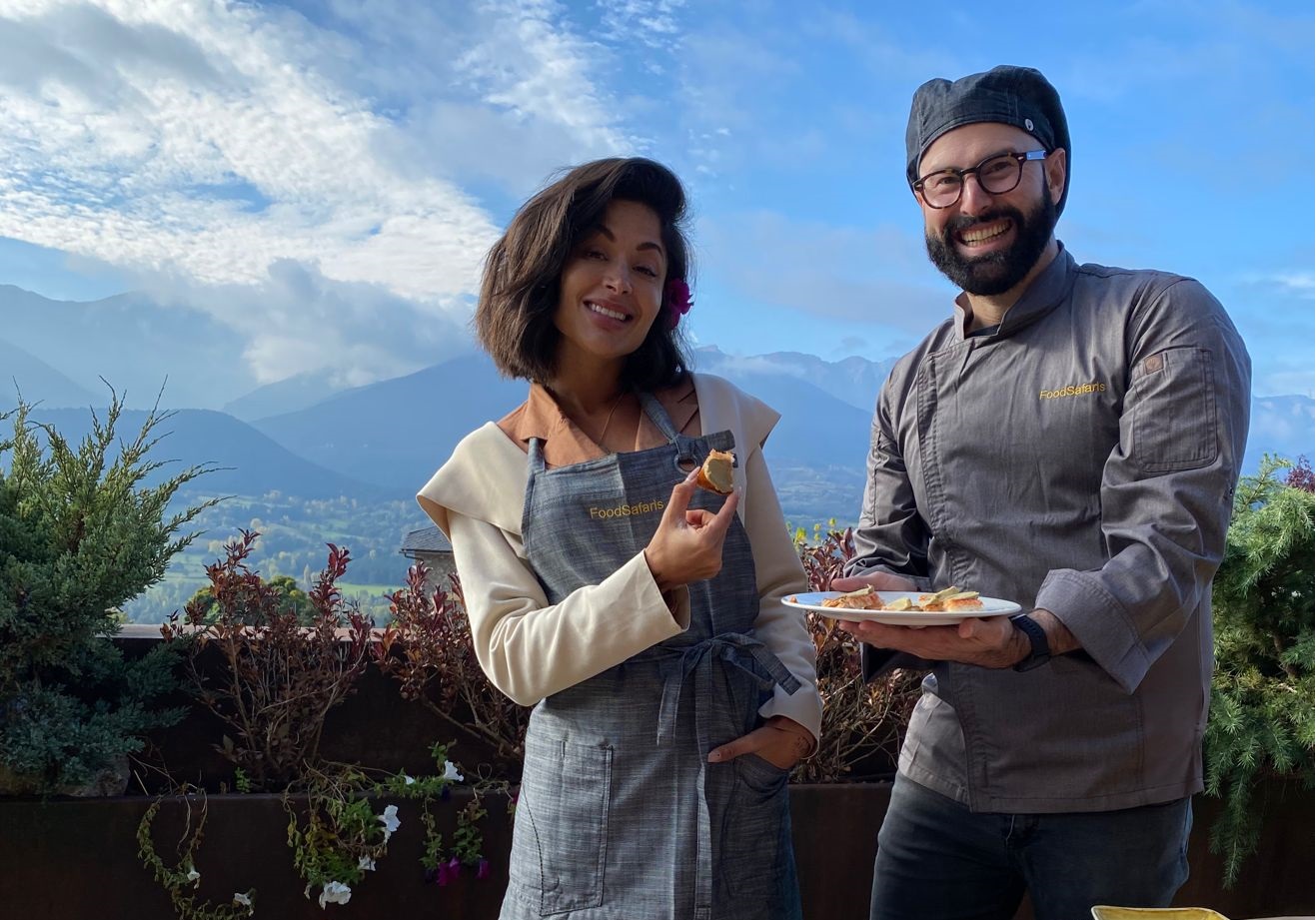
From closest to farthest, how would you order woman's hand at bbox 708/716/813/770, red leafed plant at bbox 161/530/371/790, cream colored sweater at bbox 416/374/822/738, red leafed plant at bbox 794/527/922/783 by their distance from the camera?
1. cream colored sweater at bbox 416/374/822/738
2. woman's hand at bbox 708/716/813/770
3. red leafed plant at bbox 161/530/371/790
4. red leafed plant at bbox 794/527/922/783

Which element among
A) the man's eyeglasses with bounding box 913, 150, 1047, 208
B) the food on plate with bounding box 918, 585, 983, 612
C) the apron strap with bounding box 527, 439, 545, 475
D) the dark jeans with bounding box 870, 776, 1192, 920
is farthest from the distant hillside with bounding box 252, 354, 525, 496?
the food on plate with bounding box 918, 585, 983, 612

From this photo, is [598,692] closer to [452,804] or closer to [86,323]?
[452,804]

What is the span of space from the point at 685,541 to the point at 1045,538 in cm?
66

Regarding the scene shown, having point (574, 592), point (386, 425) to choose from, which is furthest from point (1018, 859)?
point (386, 425)

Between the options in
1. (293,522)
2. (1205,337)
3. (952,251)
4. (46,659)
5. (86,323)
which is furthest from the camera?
(86,323)

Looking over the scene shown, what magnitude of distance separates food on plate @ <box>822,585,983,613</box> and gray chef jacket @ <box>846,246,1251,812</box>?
131 millimetres

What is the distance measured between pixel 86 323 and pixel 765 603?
9832cm

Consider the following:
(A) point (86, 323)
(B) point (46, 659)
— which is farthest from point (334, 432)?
(B) point (46, 659)

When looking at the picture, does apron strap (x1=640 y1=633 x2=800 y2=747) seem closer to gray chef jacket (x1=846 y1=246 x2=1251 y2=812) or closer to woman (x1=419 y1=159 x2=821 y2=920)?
woman (x1=419 y1=159 x2=821 y2=920)

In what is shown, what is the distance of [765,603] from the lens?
2.00m

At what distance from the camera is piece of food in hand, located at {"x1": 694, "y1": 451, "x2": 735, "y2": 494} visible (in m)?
1.73

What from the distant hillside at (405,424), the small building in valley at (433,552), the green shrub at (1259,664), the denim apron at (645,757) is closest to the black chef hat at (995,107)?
the denim apron at (645,757)

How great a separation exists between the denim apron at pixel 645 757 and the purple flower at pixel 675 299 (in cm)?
32

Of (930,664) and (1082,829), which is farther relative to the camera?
(930,664)
